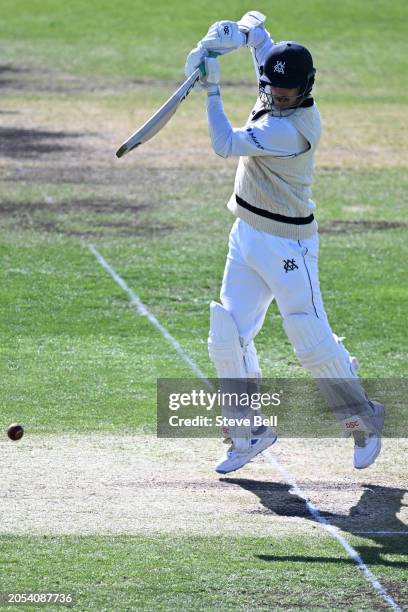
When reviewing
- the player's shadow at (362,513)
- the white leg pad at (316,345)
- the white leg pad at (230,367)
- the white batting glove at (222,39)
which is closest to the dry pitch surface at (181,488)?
the player's shadow at (362,513)

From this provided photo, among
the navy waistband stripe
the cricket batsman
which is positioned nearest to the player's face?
the cricket batsman

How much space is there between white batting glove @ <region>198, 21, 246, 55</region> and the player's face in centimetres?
44

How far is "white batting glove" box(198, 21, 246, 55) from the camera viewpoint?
780cm

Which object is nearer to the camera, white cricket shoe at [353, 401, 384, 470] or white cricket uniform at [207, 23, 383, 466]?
white cricket uniform at [207, 23, 383, 466]

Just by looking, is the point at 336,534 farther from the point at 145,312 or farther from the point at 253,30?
the point at 145,312

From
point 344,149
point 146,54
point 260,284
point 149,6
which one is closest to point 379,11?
point 149,6

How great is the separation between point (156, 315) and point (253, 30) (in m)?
4.16

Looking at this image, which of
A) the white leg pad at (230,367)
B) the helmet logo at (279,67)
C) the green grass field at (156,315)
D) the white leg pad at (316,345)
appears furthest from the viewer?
the white leg pad at (230,367)

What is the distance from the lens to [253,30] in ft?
27.7

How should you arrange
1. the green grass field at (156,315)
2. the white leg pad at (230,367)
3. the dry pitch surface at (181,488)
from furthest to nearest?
the white leg pad at (230,367) → the dry pitch surface at (181,488) → the green grass field at (156,315)

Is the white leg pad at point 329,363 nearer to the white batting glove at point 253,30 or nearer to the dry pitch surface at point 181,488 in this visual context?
the dry pitch surface at point 181,488

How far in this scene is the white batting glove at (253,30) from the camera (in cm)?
839

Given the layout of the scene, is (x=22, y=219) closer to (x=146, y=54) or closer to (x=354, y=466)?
(x=354, y=466)

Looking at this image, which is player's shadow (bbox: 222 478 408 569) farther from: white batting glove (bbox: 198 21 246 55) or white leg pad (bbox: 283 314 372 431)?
white batting glove (bbox: 198 21 246 55)
